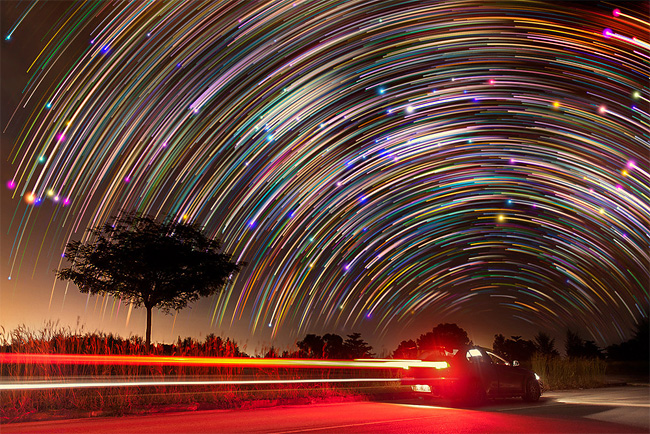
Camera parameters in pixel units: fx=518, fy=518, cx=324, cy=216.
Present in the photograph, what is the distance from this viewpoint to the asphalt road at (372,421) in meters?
9.27

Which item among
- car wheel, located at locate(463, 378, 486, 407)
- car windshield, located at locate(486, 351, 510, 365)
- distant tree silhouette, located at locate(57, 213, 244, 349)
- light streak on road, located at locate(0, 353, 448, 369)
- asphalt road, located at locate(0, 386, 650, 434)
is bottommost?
asphalt road, located at locate(0, 386, 650, 434)

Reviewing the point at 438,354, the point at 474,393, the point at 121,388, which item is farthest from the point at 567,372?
the point at 121,388

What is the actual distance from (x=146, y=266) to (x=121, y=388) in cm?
2386

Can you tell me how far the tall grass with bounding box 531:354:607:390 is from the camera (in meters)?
26.5

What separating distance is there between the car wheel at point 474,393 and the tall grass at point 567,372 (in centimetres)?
1203

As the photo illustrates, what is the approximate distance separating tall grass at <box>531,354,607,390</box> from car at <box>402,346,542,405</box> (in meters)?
10.5

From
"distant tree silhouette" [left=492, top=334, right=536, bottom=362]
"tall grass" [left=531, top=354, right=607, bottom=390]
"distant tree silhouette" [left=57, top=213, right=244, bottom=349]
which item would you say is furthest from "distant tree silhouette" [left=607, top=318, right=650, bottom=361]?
"distant tree silhouette" [left=57, top=213, right=244, bottom=349]

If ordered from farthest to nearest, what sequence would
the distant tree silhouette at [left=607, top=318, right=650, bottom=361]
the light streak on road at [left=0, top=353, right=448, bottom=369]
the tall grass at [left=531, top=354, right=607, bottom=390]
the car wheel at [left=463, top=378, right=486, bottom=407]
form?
1. the distant tree silhouette at [left=607, top=318, right=650, bottom=361]
2. the tall grass at [left=531, top=354, right=607, bottom=390]
3. the car wheel at [left=463, top=378, right=486, bottom=407]
4. the light streak on road at [left=0, top=353, right=448, bottom=369]

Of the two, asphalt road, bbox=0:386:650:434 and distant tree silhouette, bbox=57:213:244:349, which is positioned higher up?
distant tree silhouette, bbox=57:213:244:349

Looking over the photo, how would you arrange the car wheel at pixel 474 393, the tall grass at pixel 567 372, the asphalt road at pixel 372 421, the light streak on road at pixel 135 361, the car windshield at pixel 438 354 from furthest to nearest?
the tall grass at pixel 567 372 → the car windshield at pixel 438 354 → the car wheel at pixel 474 393 → the light streak on road at pixel 135 361 → the asphalt road at pixel 372 421

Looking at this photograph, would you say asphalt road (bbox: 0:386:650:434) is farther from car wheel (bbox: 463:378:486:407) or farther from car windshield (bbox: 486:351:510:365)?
car windshield (bbox: 486:351:510:365)

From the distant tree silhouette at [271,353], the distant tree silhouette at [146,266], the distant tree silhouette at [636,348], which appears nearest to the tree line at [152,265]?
the distant tree silhouette at [146,266]

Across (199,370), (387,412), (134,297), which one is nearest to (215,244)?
(134,297)

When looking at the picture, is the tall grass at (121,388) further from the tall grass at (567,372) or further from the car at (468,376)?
the tall grass at (567,372)
